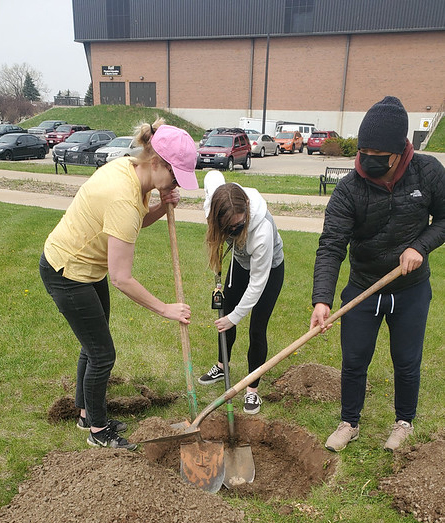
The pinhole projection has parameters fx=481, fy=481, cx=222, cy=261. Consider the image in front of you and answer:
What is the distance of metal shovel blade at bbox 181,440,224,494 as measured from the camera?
2809mm

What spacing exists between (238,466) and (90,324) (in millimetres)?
1333

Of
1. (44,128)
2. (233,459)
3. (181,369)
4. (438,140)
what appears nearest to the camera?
(233,459)

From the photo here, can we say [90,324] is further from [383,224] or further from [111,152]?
[111,152]

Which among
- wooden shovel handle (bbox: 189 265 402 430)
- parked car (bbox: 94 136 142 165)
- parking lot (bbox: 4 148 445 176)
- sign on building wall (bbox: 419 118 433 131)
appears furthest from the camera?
sign on building wall (bbox: 419 118 433 131)

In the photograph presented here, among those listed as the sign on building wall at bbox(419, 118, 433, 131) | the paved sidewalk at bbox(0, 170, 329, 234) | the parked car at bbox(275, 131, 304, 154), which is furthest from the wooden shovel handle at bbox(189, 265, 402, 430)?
the sign on building wall at bbox(419, 118, 433, 131)

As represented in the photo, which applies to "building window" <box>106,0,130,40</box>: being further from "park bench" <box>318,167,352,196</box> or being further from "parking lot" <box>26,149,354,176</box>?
"park bench" <box>318,167,352,196</box>

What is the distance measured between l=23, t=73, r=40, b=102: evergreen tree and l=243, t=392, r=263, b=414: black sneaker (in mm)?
74149

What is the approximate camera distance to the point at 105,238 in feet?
8.41

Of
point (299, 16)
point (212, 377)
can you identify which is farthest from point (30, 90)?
point (212, 377)

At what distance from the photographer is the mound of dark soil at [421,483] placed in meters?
2.57

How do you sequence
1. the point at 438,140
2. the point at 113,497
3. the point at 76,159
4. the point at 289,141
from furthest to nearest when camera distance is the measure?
1. the point at 438,140
2. the point at 289,141
3. the point at 76,159
4. the point at 113,497

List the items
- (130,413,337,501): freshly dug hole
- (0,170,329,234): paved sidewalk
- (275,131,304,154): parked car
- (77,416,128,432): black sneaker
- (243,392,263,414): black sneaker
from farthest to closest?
(275,131,304,154): parked car < (0,170,329,234): paved sidewalk < (243,392,263,414): black sneaker < (77,416,128,432): black sneaker < (130,413,337,501): freshly dug hole

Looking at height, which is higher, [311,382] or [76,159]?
[311,382]

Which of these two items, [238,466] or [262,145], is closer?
[238,466]
